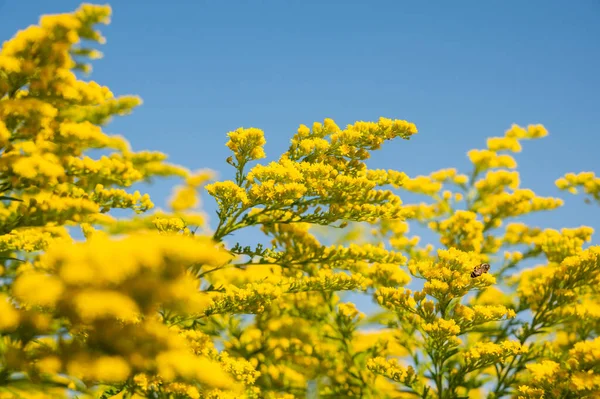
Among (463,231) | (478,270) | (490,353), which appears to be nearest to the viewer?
(490,353)

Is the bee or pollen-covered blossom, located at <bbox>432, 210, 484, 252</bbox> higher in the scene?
pollen-covered blossom, located at <bbox>432, 210, 484, 252</bbox>

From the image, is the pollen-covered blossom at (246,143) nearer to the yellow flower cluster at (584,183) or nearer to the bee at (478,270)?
the bee at (478,270)

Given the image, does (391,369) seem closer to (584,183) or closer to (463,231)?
(463,231)

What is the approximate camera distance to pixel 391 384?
750 cm

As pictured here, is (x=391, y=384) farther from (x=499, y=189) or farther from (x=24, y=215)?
(x=24, y=215)

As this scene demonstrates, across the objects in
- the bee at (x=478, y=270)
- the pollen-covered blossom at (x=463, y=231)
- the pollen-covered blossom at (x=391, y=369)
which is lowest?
the pollen-covered blossom at (x=391, y=369)

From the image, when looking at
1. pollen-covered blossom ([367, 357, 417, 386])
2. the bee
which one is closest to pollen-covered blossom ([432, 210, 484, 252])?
the bee

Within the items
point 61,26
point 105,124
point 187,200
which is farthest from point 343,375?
point 61,26

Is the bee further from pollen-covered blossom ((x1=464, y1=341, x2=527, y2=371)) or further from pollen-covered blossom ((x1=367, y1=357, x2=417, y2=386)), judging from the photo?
pollen-covered blossom ((x1=367, y1=357, x2=417, y2=386))

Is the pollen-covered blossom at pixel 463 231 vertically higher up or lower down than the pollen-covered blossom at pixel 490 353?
higher up

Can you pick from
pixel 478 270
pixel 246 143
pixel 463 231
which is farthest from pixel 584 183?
pixel 246 143

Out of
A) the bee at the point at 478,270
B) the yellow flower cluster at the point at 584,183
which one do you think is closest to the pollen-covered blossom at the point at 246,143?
the bee at the point at 478,270

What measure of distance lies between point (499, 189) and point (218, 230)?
19.2ft

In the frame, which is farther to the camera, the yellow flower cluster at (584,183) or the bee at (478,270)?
the yellow flower cluster at (584,183)
